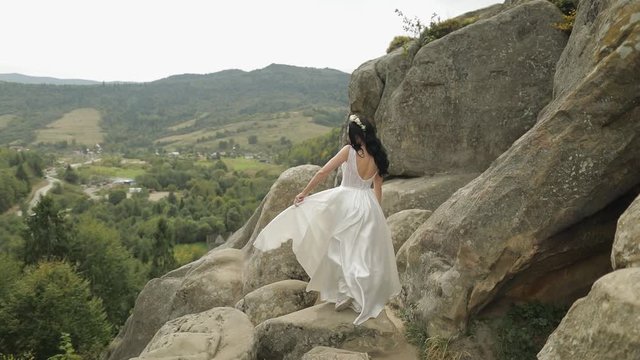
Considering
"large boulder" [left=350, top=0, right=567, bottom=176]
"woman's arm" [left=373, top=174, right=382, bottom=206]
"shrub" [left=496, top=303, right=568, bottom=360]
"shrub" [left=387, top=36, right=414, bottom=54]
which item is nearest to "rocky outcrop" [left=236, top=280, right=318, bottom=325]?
"woman's arm" [left=373, top=174, right=382, bottom=206]

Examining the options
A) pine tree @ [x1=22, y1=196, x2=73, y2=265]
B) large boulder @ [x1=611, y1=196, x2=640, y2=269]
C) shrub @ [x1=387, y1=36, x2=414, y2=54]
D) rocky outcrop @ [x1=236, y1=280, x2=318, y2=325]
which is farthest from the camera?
pine tree @ [x1=22, y1=196, x2=73, y2=265]

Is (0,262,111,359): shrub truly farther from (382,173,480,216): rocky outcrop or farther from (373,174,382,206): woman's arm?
(373,174,382,206): woman's arm

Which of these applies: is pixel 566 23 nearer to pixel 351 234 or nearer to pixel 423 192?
pixel 423 192

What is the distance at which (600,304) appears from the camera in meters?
6.01

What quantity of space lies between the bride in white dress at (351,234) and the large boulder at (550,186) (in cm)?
118

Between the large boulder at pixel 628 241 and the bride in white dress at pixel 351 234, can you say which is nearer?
the large boulder at pixel 628 241

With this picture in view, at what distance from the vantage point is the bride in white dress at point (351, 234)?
10484mm

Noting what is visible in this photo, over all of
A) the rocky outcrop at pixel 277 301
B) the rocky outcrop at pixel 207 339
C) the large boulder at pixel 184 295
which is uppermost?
the rocky outcrop at pixel 207 339

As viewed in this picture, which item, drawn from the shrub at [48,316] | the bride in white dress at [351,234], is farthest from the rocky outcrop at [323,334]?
the shrub at [48,316]

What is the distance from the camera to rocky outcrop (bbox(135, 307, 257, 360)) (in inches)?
359

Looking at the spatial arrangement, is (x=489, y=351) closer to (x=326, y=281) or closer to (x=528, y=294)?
(x=528, y=294)

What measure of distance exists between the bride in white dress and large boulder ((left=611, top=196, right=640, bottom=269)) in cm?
464

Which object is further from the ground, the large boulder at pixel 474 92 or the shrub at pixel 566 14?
the shrub at pixel 566 14

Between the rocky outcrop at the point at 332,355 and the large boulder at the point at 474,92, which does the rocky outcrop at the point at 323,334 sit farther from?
the large boulder at the point at 474,92
